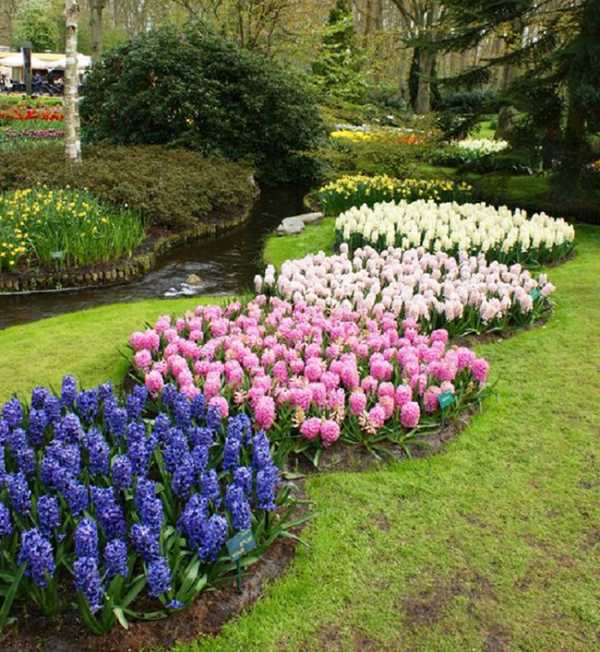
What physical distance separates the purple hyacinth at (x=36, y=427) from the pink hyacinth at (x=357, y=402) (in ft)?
6.05

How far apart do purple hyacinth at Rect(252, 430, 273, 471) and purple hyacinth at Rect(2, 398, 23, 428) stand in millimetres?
1365

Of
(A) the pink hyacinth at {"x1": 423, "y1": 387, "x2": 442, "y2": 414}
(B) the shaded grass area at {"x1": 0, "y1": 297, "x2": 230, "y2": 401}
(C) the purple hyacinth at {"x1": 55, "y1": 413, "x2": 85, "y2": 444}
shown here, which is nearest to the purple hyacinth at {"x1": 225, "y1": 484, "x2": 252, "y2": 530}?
(C) the purple hyacinth at {"x1": 55, "y1": 413, "x2": 85, "y2": 444}

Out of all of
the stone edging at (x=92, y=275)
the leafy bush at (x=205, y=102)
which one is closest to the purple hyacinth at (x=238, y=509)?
the stone edging at (x=92, y=275)

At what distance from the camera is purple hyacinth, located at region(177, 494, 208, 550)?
3.07 m

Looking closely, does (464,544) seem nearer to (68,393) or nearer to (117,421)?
(117,421)

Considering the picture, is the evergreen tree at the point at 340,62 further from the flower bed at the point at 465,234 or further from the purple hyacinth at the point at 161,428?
the purple hyacinth at the point at 161,428

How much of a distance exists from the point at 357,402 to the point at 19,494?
81.7 inches

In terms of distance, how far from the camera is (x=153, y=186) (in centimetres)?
1195

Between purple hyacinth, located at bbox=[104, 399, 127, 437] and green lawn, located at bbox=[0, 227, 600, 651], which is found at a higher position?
purple hyacinth, located at bbox=[104, 399, 127, 437]

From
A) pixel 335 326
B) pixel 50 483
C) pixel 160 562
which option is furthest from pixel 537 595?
pixel 335 326

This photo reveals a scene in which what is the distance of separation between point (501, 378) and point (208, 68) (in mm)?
13818

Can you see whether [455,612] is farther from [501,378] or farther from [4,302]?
[4,302]

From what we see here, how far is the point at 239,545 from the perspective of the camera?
3141 millimetres

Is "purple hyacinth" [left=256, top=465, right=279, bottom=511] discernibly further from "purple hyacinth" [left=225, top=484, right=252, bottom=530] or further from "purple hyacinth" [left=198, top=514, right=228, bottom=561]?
"purple hyacinth" [left=198, top=514, right=228, bottom=561]
